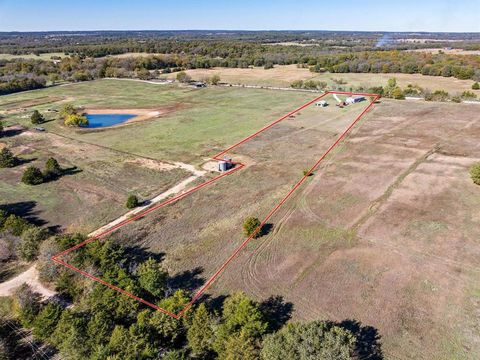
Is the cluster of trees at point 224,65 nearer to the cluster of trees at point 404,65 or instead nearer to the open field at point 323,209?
the cluster of trees at point 404,65

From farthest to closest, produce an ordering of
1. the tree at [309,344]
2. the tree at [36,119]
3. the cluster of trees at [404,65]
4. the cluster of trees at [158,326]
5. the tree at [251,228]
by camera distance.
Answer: the cluster of trees at [404,65]
the tree at [36,119]
the tree at [251,228]
the cluster of trees at [158,326]
the tree at [309,344]

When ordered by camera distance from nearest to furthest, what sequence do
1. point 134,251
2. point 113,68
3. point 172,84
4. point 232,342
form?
point 232,342 → point 134,251 → point 172,84 → point 113,68

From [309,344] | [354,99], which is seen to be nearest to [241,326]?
[309,344]

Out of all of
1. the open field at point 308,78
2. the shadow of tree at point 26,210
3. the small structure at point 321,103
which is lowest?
the shadow of tree at point 26,210

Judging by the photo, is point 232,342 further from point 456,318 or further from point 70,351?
point 456,318

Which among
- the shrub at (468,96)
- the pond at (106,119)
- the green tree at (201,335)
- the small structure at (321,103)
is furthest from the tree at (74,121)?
the shrub at (468,96)

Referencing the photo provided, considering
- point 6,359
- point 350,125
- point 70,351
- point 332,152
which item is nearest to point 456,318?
point 70,351

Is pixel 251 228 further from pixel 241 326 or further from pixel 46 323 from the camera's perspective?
pixel 46 323

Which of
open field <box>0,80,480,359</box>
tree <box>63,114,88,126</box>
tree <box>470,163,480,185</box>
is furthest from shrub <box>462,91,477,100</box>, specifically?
tree <box>63,114,88,126</box>
